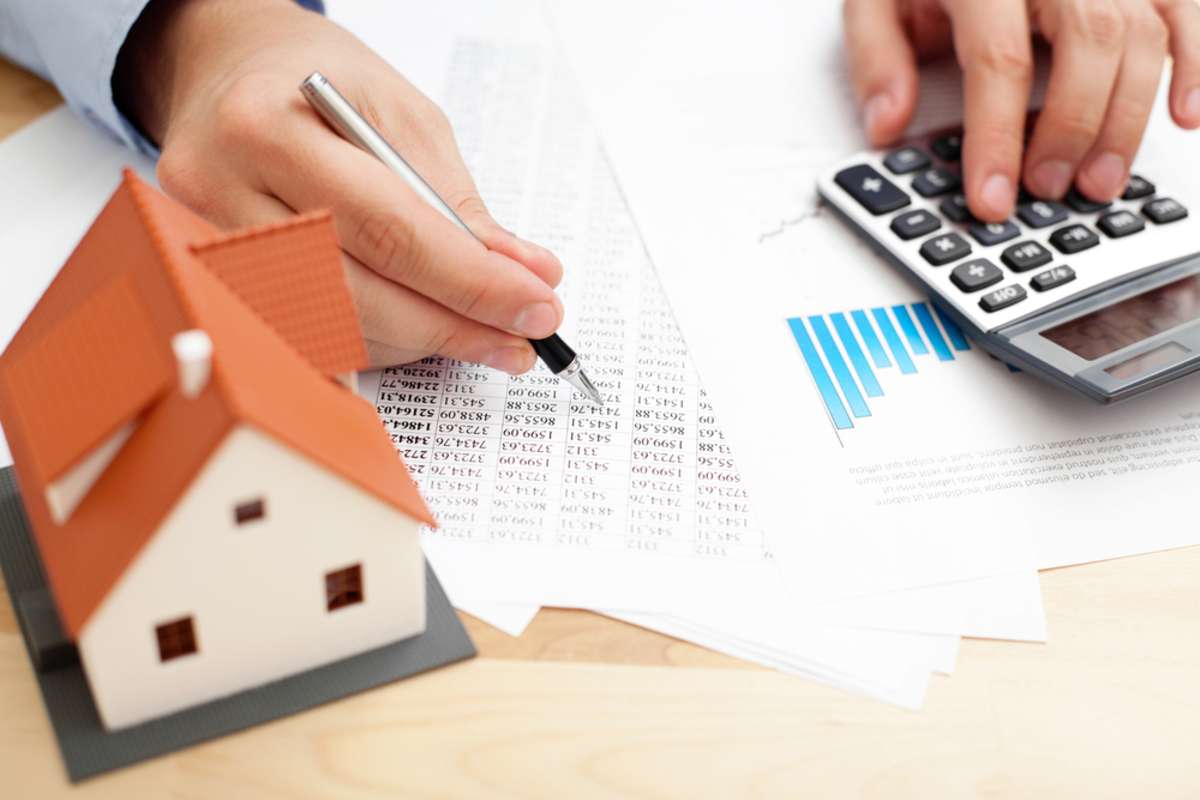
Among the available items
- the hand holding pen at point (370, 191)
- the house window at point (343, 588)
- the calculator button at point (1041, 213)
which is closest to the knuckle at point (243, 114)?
the hand holding pen at point (370, 191)

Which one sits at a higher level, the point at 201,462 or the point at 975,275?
the point at 201,462

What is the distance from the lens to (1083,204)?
0.65 metres

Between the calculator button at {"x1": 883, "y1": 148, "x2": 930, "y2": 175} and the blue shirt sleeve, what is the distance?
47cm

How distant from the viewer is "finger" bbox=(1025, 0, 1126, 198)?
2.16ft

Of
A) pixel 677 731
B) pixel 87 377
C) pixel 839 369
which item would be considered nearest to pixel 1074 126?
pixel 839 369

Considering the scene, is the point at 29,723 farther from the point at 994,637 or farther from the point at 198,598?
the point at 994,637

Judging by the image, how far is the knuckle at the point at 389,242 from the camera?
491 mm

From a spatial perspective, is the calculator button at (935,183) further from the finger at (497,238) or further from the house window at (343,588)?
the house window at (343,588)

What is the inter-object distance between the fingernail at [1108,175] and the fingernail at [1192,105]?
0.08m

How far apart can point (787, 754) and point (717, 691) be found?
0.04 m

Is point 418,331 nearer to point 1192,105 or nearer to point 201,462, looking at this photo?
point 201,462

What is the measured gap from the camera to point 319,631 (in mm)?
401

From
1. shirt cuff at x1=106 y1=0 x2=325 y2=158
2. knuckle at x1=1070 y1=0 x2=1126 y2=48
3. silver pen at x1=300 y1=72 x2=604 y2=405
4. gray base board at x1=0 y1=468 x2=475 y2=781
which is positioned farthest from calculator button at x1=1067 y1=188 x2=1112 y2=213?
shirt cuff at x1=106 y1=0 x2=325 y2=158

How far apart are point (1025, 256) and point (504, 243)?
30cm
